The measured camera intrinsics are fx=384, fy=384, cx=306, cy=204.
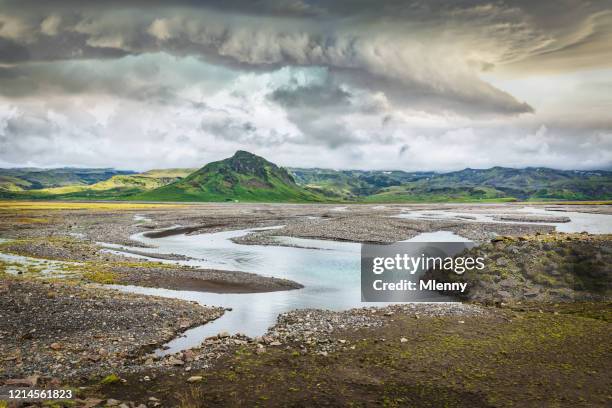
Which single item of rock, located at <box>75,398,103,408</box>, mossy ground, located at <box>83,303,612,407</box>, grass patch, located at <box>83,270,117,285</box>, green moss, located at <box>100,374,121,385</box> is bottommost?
grass patch, located at <box>83,270,117,285</box>

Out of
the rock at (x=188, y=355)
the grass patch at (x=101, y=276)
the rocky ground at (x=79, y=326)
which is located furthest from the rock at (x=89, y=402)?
the grass patch at (x=101, y=276)

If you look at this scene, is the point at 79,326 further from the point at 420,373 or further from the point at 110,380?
the point at 420,373

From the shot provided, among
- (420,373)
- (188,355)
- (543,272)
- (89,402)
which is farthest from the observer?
(543,272)

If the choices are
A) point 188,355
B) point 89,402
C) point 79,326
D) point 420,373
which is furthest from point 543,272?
point 79,326

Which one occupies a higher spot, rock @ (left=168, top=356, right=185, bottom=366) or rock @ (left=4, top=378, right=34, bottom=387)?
rock @ (left=4, top=378, right=34, bottom=387)

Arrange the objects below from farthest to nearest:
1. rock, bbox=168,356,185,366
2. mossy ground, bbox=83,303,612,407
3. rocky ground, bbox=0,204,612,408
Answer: rock, bbox=168,356,185,366 < rocky ground, bbox=0,204,612,408 < mossy ground, bbox=83,303,612,407

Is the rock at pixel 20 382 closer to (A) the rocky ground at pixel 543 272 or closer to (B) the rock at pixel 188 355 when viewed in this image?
(B) the rock at pixel 188 355

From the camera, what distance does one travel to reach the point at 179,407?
1573 centimetres

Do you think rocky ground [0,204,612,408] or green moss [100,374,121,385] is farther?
green moss [100,374,121,385]

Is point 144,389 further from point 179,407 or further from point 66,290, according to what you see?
point 66,290

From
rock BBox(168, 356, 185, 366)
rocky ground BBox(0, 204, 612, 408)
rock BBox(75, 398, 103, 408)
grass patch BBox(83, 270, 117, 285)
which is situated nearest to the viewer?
rock BBox(75, 398, 103, 408)

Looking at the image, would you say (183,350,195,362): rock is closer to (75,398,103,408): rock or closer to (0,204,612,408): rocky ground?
(0,204,612,408): rocky ground

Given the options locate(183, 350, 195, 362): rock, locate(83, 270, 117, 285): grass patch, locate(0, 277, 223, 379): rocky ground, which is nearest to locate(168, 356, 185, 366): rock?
locate(183, 350, 195, 362): rock

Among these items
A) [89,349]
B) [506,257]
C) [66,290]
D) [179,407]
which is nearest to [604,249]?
[506,257]
